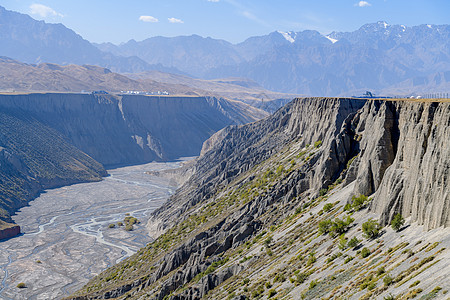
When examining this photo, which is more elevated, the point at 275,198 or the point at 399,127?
the point at 399,127

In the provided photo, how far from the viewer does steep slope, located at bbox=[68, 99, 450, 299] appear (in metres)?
30.7

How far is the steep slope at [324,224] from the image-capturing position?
3070 centimetres

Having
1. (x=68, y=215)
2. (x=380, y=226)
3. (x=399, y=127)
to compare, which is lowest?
(x=68, y=215)

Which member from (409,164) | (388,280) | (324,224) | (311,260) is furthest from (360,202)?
(388,280)

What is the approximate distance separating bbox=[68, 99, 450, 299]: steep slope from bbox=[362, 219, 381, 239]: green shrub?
0.22 m

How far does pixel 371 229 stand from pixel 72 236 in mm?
80602

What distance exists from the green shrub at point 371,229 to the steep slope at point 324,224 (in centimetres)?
22

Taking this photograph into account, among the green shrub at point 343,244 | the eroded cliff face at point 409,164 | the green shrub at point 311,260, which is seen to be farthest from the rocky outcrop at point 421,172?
the green shrub at point 311,260

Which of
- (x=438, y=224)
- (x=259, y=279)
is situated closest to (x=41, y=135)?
(x=259, y=279)

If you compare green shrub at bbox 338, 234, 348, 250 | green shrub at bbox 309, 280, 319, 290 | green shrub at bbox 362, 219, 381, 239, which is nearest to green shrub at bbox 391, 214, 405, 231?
green shrub at bbox 362, 219, 381, 239

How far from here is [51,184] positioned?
160 metres

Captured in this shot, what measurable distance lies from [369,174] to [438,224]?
1428cm

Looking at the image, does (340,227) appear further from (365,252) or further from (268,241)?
(268,241)

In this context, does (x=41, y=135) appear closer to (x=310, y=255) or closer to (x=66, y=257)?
(x=66, y=257)
